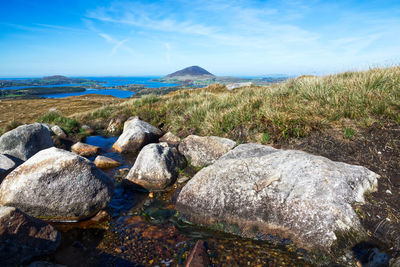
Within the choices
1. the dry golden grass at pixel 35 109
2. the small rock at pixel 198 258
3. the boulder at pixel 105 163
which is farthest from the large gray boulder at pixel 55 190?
the dry golden grass at pixel 35 109

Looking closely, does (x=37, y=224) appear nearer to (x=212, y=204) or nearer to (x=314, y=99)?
(x=212, y=204)

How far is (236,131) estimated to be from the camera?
28.3 ft

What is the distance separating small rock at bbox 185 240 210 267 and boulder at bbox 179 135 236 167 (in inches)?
141

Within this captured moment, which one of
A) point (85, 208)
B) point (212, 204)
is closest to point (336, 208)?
point (212, 204)

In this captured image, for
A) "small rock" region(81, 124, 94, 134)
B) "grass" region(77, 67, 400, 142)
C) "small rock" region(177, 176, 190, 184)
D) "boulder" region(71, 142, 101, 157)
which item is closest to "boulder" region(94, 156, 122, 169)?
"boulder" region(71, 142, 101, 157)

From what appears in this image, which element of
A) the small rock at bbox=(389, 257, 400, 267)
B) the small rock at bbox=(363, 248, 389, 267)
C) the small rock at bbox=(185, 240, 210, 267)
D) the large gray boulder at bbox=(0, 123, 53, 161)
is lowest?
the small rock at bbox=(185, 240, 210, 267)

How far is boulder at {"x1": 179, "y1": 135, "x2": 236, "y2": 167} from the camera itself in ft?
24.0

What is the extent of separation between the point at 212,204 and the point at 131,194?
8.98 ft

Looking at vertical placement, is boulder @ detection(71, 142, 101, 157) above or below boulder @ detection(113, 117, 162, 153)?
below

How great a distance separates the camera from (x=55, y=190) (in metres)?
4.90

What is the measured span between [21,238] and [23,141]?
6136mm

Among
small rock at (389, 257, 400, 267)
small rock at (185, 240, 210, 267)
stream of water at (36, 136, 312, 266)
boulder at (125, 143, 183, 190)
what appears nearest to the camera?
small rock at (389, 257, 400, 267)

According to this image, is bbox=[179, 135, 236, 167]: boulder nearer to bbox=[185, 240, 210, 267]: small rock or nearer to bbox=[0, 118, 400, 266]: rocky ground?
bbox=[0, 118, 400, 266]: rocky ground

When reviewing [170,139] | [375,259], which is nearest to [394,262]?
[375,259]
